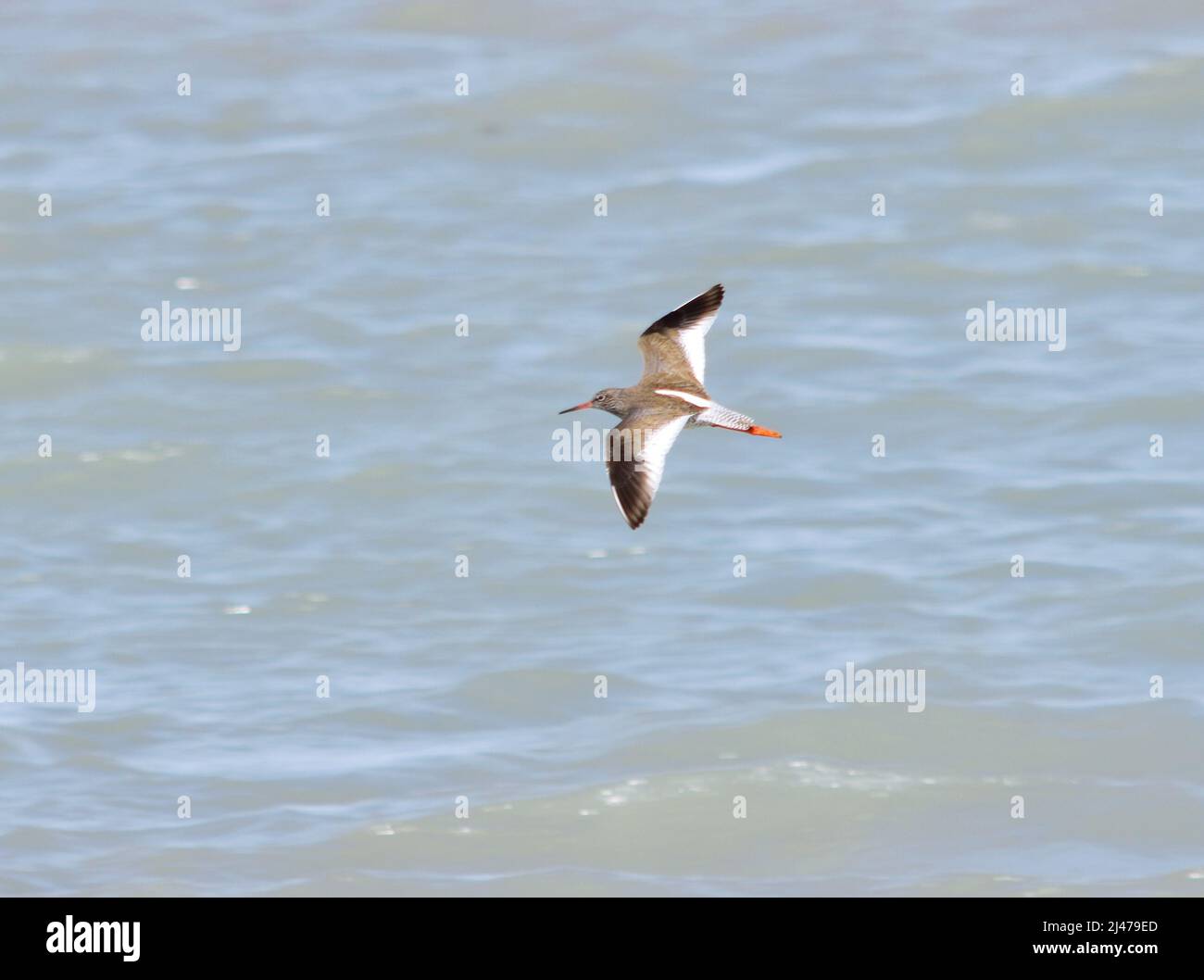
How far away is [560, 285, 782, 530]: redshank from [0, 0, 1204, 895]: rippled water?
3.05 m

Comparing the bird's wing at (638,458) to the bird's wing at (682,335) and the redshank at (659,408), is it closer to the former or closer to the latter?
the redshank at (659,408)

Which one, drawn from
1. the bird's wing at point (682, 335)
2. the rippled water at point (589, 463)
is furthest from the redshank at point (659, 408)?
the rippled water at point (589, 463)

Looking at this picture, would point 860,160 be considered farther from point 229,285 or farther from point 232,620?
point 232,620

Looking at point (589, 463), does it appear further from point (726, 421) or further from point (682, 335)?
point (726, 421)

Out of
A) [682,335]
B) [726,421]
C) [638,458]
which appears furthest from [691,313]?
[638,458]

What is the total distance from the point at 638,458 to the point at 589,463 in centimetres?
730

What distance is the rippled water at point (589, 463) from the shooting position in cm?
1355

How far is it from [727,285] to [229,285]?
5.23 meters

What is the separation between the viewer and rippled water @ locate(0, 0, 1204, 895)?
44.4ft

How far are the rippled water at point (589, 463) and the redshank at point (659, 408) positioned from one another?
305 cm

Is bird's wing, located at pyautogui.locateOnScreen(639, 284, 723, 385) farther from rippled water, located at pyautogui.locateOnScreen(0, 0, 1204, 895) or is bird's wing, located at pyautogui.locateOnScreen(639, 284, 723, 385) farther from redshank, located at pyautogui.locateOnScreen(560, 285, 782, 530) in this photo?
rippled water, located at pyautogui.locateOnScreen(0, 0, 1204, 895)

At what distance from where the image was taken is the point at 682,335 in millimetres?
12773

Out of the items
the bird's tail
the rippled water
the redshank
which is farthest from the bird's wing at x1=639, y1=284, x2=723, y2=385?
the rippled water

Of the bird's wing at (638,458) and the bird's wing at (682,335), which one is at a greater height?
the bird's wing at (682,335)
